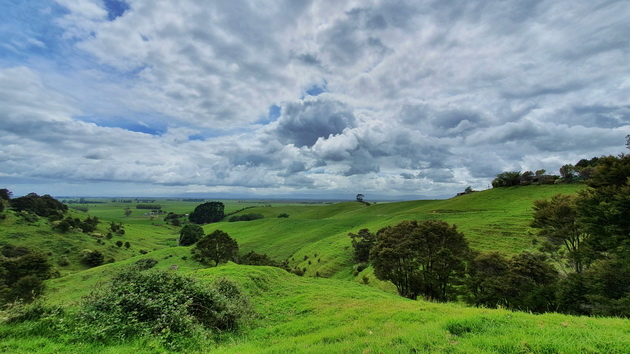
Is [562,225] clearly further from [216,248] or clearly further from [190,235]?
[190,235]

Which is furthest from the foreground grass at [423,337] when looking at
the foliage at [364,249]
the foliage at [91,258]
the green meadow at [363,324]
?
the foliage at [91,258]

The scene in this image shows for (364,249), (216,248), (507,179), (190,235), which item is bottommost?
(190,235)

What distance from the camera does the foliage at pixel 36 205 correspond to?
333 ft

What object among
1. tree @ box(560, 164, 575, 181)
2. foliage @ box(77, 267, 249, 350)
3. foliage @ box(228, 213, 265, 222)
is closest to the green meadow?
foliage @ box(77, 267, 249, 350)

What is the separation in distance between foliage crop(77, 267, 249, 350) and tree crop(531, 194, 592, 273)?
102 feet

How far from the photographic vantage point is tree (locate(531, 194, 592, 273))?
25661 mm

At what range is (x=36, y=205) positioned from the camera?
348 feet

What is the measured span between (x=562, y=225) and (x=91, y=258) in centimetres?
11169

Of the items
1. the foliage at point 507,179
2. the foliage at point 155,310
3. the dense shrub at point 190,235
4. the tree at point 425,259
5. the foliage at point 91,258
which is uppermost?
the foliage at point 507,179

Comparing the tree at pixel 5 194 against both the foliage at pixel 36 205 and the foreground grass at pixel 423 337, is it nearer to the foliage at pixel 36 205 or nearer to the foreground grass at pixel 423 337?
the foliage at pixel 36 205

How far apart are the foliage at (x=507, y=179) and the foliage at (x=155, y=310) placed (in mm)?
105941

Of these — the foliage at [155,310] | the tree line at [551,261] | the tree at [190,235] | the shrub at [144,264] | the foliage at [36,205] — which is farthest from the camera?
the foliage at [36,205]

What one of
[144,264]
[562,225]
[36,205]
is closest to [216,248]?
[144,264]

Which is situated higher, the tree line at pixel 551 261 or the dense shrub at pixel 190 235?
the tree line at pixel 551 261
